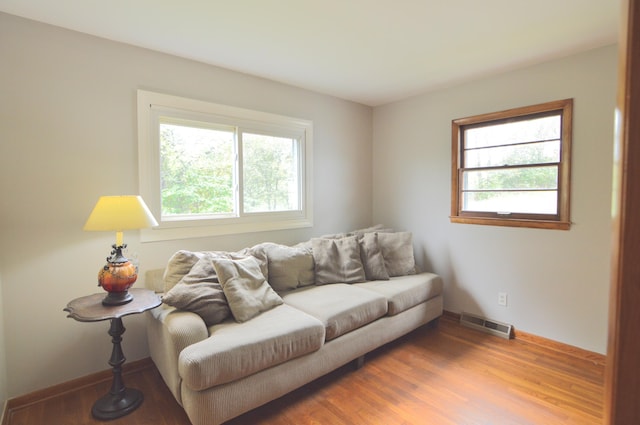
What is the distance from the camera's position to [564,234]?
8.87 ft

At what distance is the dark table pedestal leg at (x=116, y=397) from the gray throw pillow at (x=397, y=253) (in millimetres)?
2327

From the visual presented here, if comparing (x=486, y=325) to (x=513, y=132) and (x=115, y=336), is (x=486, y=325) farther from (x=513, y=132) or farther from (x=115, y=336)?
(x=115, y=336)

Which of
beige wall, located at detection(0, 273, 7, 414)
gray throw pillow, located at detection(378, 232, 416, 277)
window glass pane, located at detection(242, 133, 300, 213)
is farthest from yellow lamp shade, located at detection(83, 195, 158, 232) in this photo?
gray throw pillow, located at detection(378, 232, 416, 277)

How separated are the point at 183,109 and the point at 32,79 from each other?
916mm

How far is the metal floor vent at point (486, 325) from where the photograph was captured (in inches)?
119

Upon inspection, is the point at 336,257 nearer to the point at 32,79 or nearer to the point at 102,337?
the point at 102,337

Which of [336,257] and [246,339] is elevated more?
[336,257]

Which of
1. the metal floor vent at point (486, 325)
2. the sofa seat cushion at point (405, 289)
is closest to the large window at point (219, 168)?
the sofa seat cushion at point (405, 289)

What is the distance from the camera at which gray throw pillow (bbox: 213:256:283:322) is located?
7.06ft

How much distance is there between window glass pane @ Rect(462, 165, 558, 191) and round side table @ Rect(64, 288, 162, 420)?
9.94 feet

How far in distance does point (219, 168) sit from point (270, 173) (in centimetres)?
54

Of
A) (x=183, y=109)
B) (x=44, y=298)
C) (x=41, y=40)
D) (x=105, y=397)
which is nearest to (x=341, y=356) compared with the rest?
(x=105, y=397)

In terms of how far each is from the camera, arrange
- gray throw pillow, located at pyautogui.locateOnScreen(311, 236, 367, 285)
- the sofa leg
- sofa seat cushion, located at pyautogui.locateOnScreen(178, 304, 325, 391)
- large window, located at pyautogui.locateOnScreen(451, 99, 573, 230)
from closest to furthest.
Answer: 1. sofa seat cushion, located at pyautogui.locateOnScreen(178, 304, 325, 391)
2. the sofa leg
3. large window, located at pyautogui.locateOnScreen(451, 99, 573, 230)
4. gray throw pillow, located at pyautogui.locateOnScreen(311, 236, 367, 285)

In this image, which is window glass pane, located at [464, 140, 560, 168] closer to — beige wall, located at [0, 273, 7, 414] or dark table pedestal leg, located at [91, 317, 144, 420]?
dark table pedestal leg, located at [91, 317, 144, 420]
